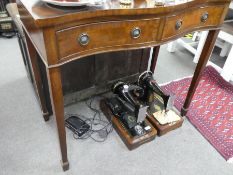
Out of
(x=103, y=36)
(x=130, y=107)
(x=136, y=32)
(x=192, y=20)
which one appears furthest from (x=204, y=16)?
(x=130, y=107)

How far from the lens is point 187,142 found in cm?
131

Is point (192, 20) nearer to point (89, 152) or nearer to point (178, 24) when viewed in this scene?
point (178, 24)

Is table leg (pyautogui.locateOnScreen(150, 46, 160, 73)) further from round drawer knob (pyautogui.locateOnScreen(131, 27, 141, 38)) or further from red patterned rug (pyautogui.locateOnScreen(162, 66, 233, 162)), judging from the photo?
round drawer knob (pyautogui.locateOnScreen(131, 27, 141, 38))

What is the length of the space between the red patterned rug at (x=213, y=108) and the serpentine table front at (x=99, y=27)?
2.31 ft

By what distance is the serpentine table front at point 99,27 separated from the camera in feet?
2.18

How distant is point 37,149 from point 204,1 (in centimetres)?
110

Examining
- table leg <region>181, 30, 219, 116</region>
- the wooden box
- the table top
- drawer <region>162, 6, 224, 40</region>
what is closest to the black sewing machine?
the wooden box

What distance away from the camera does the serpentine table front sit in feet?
2.18

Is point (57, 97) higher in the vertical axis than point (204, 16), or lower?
lower

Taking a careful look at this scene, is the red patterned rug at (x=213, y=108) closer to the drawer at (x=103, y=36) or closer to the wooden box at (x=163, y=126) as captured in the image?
the wooden box at (x=163, y=126)

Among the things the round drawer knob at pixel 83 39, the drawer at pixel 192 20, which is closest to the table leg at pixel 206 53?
the drawer at pixel 192 20

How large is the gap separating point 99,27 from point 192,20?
1.46 ft

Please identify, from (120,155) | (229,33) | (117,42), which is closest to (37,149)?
(120,155)

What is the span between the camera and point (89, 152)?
47.6 inches
